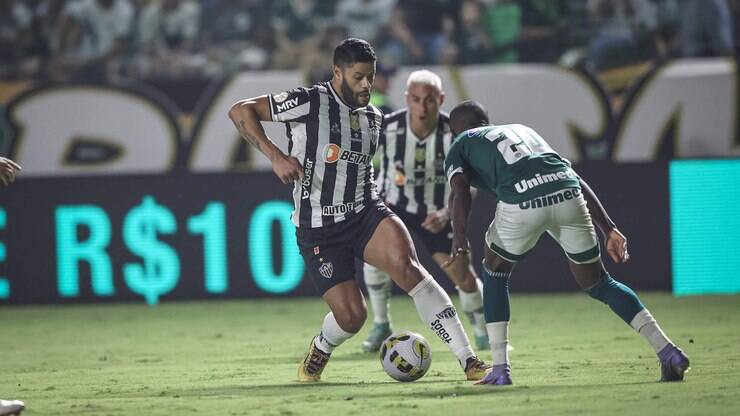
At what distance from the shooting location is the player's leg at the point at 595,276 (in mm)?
7316

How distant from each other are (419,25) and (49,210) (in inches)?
223

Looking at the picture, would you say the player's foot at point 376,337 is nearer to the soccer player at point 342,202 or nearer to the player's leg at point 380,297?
the player's leg at point 380,297

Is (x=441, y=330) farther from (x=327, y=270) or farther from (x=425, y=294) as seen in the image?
(x=327, y=270)

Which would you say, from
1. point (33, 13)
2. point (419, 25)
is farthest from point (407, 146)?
point (33, 13)

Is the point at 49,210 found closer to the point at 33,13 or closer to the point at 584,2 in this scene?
the point at 33,13

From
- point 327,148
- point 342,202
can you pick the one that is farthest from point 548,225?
point 327,148

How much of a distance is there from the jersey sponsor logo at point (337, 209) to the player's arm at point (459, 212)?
29.0 inches

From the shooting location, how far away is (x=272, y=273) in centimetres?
1466

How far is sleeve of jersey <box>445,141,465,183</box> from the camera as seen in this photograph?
24.8 ft

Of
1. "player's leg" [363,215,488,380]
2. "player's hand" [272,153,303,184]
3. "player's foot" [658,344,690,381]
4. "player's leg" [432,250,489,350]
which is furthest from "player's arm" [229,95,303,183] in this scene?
"player's leg" [432,250,489,350]

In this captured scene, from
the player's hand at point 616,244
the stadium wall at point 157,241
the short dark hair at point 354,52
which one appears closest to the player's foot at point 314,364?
the short dark hair at point 354,52

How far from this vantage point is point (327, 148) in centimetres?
790

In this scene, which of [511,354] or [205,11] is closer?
[511,354]

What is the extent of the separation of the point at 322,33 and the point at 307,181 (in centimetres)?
985
